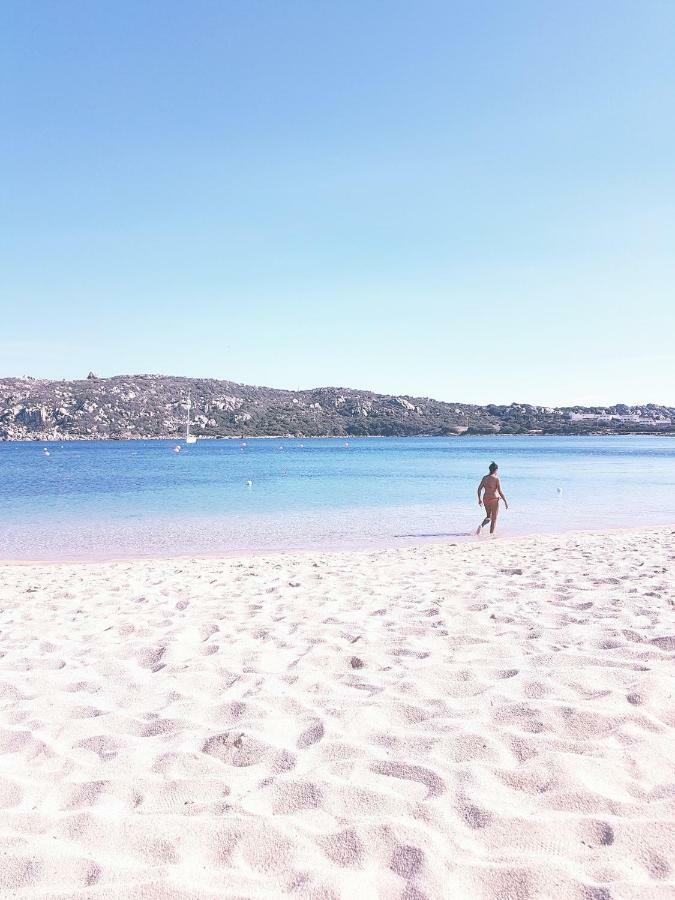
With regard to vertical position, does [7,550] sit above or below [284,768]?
below

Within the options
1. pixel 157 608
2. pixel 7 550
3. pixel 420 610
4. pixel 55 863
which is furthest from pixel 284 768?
pixel 7 550

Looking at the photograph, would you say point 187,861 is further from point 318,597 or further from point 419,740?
point 318,597

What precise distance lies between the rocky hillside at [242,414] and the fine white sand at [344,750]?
467 feet

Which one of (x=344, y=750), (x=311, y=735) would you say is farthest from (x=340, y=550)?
(x=344, y=750)

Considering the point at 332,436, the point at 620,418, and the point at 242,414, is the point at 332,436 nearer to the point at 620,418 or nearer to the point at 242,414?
the point at 242,414

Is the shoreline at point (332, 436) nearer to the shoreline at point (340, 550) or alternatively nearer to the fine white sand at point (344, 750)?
the shoreline at point (340, 550)

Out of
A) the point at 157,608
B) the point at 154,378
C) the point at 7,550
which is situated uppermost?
the point at 154,378

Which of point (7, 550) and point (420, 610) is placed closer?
point (420, 610)

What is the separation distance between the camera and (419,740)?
11.4ft

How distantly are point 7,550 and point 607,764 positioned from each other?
49.2ft

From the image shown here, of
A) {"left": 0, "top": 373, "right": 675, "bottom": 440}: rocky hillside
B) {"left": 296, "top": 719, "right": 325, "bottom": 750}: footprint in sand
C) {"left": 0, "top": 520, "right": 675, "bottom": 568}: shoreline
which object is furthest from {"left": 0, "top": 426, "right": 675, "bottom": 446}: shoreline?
{"left": 296, "top": 719, "right": 325, "bottom": 750}: footprint in sand

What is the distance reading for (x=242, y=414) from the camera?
517ft

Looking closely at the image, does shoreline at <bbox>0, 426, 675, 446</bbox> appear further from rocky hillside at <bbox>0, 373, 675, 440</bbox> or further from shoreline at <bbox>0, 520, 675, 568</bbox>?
shoreline at <bbox>0, 520, 675, 568</bbox>

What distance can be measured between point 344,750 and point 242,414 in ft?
514
